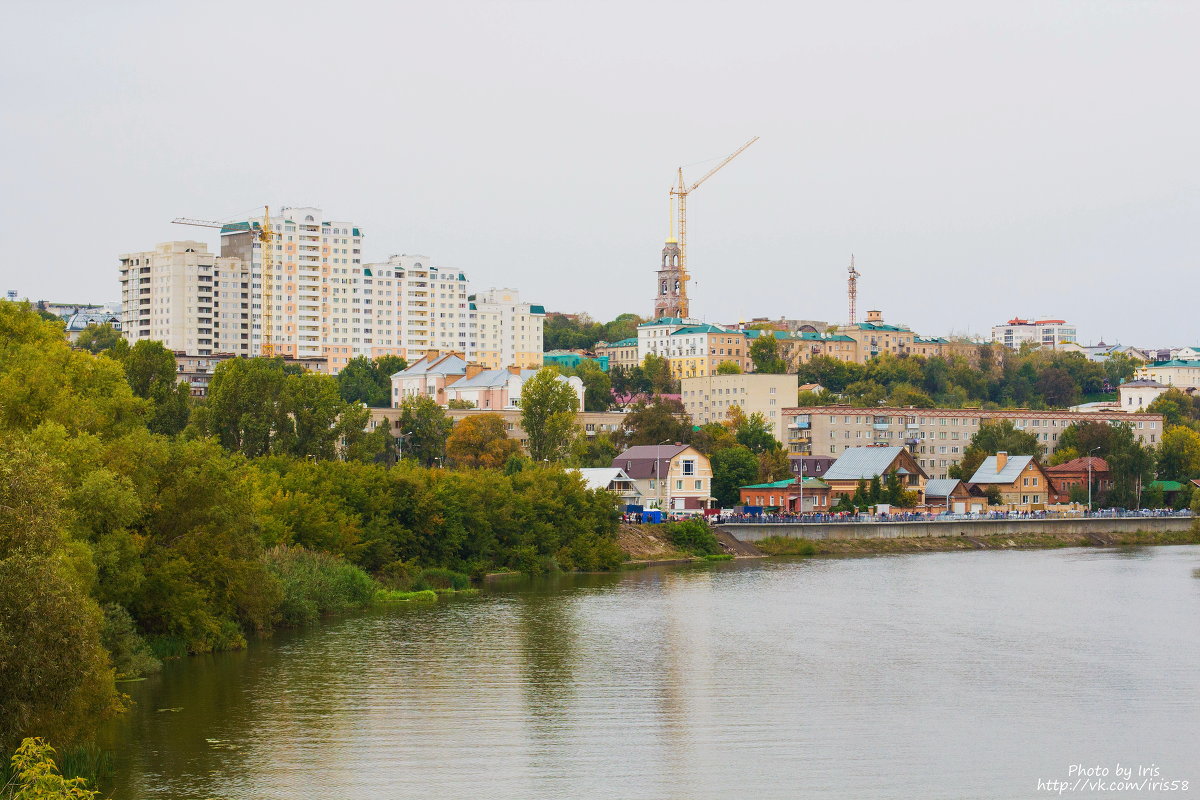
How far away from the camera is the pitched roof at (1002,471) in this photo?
8662 cm

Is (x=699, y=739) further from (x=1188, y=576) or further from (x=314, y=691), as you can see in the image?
(x=1188, y=576)

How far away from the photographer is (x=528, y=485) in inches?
2345

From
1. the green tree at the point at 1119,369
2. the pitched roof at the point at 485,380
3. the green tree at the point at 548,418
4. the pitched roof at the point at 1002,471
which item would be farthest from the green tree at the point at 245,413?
the green tree at the point at 1119,369

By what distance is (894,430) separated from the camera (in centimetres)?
9900

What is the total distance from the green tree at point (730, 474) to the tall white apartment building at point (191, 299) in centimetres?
7299

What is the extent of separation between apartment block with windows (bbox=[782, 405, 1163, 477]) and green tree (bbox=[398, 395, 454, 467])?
26049 millimetres

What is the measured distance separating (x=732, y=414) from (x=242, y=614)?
239 ft

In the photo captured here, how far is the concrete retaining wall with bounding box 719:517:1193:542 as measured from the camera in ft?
231

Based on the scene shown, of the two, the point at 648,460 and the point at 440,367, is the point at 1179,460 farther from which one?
the point at 440,367

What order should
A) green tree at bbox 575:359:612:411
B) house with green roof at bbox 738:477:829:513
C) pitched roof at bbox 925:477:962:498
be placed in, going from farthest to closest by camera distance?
→ green tree at bbox 575:359:612:411 < pitched roof at bbox 925:477:962:498 < house with green roof at bbox 738:477:829:513

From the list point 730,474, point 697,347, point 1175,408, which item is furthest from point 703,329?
point 730,474

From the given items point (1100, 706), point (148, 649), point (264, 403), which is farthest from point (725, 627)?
point (264, 403)

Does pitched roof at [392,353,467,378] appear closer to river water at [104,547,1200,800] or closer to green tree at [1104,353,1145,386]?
river water at [104,547,1200,800]

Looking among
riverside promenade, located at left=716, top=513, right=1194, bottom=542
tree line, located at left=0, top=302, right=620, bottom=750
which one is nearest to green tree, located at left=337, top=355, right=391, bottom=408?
tree line, located at left=0, top=302, right=620, bottom=750
